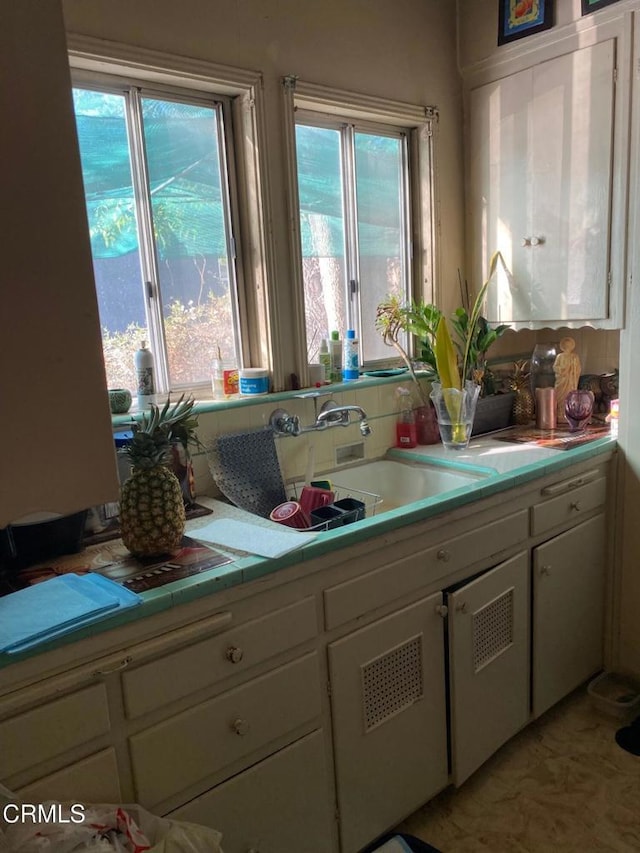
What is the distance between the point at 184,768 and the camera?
1.28 meters

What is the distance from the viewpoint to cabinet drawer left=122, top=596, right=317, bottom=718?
1207 millimetres

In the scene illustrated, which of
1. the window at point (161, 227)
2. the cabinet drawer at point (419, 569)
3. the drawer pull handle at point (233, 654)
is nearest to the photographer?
the drawer pull handle at point (233, 654)

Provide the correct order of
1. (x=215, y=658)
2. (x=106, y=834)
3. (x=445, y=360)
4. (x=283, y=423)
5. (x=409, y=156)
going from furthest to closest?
(x=409, y=156)
(x=445, y=360)
(x=283, y=423)
(x=215, y=658)
(x=106, y=834)

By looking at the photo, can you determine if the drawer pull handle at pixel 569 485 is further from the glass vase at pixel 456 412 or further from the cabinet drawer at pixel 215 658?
the cabinet drawer at pixel 215 658

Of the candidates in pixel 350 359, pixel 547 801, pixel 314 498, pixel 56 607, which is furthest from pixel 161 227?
pixel 547 801

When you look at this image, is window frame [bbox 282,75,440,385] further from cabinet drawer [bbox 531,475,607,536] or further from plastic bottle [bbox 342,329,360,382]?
cabinet drawer [bbox 531,475,607,536]

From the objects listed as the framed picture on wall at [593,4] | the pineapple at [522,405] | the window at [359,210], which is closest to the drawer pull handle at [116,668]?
the window at [359,210]

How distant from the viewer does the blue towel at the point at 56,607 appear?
107 centimetres

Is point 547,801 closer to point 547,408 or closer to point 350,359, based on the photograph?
point 547,408

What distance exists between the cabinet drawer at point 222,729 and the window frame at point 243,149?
3.28ft

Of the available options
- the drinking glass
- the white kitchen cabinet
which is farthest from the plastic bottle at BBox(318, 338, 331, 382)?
the drinking glass

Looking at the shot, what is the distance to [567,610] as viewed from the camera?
221 centimetres

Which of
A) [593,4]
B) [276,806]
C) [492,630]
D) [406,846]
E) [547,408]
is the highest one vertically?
[593,4]

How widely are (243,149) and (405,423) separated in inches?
43.2
